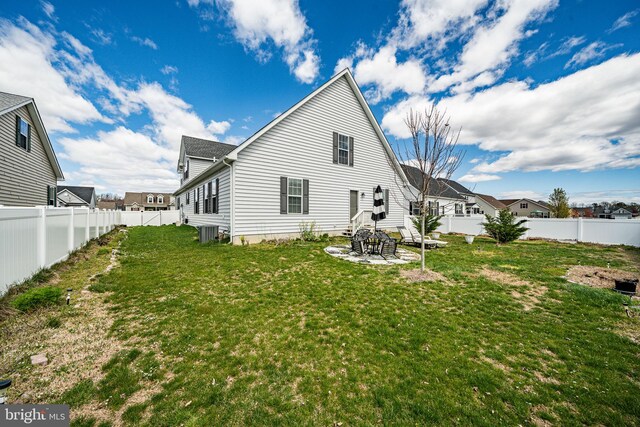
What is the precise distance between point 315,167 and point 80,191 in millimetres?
46880

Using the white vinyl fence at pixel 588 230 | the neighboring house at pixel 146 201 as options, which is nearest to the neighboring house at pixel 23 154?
the white vinyl fence at pixel 588 230

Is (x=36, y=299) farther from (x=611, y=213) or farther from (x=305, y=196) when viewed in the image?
(x=611, y=213)

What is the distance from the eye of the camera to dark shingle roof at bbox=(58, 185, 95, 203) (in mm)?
37312

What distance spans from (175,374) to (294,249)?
271 inches

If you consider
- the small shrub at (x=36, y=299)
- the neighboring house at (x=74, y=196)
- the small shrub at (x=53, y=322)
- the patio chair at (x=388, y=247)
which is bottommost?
the small shrub at (x=53, y=322)

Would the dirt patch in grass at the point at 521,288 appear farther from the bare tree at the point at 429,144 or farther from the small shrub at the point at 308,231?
the small shrub at the point at 308,231

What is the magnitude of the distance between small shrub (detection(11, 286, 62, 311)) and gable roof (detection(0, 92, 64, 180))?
1187 cm

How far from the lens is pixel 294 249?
9492mm

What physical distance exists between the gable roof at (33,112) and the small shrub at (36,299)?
11872 millimetres

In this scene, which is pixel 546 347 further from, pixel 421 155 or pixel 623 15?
pixel 623 15

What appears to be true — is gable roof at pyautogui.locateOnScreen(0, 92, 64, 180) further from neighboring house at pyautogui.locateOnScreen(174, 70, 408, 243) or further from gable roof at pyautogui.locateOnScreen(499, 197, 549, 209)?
gable roof at pyautogui.locateOnScreen(499, 197, 549, 209)

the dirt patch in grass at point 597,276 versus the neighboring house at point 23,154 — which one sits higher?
the neighboring house at point 23,154

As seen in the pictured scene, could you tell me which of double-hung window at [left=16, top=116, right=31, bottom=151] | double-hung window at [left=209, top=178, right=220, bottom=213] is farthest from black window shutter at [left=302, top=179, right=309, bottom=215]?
double-hung window at [left=16, top=116, right=31, bottom=151]

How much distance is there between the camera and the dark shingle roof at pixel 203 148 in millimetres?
20433
